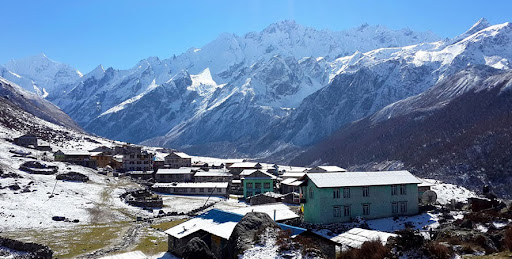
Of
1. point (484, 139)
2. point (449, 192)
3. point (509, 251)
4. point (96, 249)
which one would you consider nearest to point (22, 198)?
point (96, 249)

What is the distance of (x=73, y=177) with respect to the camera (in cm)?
10531

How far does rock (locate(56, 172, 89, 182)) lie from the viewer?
103m

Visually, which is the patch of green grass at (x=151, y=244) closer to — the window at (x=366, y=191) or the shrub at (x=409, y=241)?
the window at (x=366, y=191)

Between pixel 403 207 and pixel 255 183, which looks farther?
pixel 255 183

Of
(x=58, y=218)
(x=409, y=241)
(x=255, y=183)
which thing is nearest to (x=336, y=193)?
(x=409, y=241)

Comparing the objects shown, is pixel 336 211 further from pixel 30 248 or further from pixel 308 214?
pixel 30 248

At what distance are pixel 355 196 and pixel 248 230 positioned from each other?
100 ft

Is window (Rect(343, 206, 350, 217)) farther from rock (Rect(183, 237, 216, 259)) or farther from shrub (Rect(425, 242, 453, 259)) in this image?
shrub (Rect(425, 242, 453, 259))

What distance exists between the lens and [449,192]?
9706 cm

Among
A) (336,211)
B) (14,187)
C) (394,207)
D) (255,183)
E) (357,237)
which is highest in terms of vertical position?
(255,183)

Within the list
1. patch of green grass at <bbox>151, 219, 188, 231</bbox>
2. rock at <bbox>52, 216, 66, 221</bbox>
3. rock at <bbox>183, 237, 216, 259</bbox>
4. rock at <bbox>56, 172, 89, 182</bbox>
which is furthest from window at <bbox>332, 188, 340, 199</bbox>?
rock at <bbox>56, 172, 89, 182</bbox>

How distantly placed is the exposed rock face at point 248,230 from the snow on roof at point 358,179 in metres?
24.2

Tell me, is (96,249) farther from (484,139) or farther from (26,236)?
(484,139)

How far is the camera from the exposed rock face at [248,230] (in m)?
27.7
